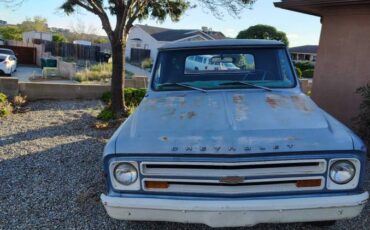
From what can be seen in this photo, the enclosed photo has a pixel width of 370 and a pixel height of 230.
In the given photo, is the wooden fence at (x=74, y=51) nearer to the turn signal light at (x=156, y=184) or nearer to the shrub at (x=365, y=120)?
the shrub at (x=365, y=120)

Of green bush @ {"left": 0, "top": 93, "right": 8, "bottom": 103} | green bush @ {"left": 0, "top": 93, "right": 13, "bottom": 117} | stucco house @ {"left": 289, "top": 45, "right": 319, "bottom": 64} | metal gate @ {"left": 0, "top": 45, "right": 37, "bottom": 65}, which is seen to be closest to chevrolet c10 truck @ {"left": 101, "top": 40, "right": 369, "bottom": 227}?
green bush @ {"left": 0, "top": 93, "right": 13, "bottom": 117}

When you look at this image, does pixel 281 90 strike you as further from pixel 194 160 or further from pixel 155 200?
pixel 155 200

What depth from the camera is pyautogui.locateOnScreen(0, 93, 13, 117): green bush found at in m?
8.80

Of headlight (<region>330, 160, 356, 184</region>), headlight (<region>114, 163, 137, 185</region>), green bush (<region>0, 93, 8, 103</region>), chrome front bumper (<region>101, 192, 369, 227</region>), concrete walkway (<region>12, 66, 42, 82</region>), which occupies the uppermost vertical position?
headlight (<region>330, 160, 356, 184</region>)

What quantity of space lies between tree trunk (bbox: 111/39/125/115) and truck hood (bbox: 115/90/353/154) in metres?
5.21

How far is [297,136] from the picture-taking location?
2928mm

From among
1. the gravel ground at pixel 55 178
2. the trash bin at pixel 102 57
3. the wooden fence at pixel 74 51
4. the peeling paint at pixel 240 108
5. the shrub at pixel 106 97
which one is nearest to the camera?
the peeling paint at pixel 240 108

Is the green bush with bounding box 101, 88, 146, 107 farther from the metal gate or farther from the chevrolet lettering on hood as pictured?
the metal gate

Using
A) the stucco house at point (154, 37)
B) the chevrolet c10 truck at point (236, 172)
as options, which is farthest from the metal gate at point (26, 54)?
the chevrolet c10 truck at point (236, 172)

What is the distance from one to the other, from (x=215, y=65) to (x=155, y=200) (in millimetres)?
2197

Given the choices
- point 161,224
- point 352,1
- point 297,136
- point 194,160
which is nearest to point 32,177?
point 161,224

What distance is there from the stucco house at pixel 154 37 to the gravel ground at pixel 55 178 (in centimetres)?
3333

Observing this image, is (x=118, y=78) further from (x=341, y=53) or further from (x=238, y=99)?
(x=238, y=99)

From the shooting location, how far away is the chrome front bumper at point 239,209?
2.79 m
